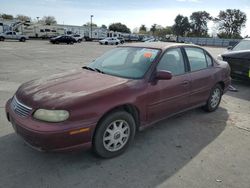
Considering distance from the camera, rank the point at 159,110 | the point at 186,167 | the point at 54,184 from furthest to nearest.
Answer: the point at 159,110 < the point at 186,167 < the point at 54,184

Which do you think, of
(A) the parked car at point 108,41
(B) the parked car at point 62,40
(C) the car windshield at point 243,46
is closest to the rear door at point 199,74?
(C) the car windshield at point 243,46

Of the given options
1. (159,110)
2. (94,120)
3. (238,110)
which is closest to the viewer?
(94,120)

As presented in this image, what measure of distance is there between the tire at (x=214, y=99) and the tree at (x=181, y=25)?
93433 mm

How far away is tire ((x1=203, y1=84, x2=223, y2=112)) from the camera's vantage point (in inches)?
211

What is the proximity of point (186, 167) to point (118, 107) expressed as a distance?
121 cm

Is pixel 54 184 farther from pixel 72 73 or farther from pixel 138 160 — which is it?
pixel 72 73

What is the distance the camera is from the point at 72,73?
4.18m

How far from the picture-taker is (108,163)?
338 cm

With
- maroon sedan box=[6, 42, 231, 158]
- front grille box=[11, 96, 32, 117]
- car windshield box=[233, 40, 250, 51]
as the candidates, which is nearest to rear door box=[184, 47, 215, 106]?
maroon sedan box=[6, 42, 231, 158]

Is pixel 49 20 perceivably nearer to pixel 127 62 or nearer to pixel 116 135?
pixel 127 62

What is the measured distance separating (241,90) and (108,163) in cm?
607

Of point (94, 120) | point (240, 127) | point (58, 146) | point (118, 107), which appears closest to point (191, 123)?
point (240, 127)

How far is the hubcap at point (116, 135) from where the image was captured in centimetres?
341

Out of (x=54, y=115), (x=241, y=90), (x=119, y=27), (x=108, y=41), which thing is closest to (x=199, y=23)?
(x=119, y=27)
